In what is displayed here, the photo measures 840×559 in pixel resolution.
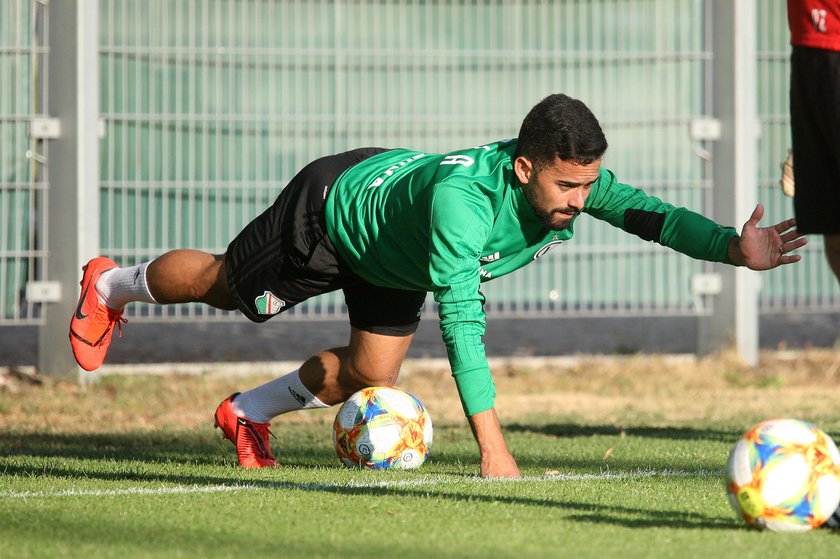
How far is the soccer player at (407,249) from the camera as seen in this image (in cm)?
478

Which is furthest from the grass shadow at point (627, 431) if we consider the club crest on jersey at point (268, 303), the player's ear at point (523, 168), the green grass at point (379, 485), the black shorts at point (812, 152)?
the black shorts at point (812, 152)

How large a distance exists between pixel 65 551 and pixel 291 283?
2159 millimetres

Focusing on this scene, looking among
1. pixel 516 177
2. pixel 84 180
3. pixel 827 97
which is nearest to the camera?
pixel 827 97

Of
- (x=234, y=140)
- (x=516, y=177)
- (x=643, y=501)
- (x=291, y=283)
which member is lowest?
(x=643, y=501)

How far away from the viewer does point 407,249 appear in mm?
5234

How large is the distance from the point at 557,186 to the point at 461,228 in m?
0.43

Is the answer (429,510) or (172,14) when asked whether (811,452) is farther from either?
(172,14)

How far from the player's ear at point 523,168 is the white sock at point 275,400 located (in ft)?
5.64

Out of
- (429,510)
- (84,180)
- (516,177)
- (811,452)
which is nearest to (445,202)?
(516,177)

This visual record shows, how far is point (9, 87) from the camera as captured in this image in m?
10.1

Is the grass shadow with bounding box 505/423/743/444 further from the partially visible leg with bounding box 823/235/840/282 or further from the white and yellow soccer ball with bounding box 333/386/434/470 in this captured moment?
the partially visible leg with bounding box 823/235/840/282

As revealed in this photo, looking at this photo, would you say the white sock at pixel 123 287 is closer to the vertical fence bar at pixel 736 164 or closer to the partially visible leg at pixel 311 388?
the partially visible leg at pixel 311 388

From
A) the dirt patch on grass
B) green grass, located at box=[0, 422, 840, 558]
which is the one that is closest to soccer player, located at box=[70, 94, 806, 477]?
green grass, located at box=[0, 422, 840, 558]

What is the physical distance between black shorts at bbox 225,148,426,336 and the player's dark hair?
1.16 metres
